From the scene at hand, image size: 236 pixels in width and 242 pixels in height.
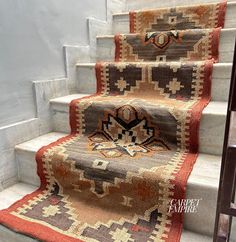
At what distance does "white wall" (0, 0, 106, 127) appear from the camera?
1.05 meters

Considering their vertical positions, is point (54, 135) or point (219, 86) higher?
point (219, 86)

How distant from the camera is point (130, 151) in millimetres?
1044

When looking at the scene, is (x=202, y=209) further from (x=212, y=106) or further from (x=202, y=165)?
(x=212, y=106)

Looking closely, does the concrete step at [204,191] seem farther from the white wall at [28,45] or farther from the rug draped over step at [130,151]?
the white wall at [28,45]

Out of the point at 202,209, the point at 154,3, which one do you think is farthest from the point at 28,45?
the point at 154,3

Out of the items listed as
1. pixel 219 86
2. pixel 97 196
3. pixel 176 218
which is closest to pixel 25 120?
pixel 97 196

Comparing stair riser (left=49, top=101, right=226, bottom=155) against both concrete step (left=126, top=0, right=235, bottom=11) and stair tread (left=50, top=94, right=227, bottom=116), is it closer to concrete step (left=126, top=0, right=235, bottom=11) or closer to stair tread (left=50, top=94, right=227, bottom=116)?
stair tread (left=50, top=94, right=227, bottom=116)

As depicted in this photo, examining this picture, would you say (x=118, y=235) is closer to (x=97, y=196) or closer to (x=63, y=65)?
(x=97, y=196)

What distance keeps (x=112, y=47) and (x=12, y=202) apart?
1078mm

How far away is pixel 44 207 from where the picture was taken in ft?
3.12

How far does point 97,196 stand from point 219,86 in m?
0.75

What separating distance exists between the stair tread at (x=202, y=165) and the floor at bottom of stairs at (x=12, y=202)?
175mm

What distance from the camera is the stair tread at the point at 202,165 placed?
0.81 metres

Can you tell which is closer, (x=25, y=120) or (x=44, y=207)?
(x=44, y=207)
